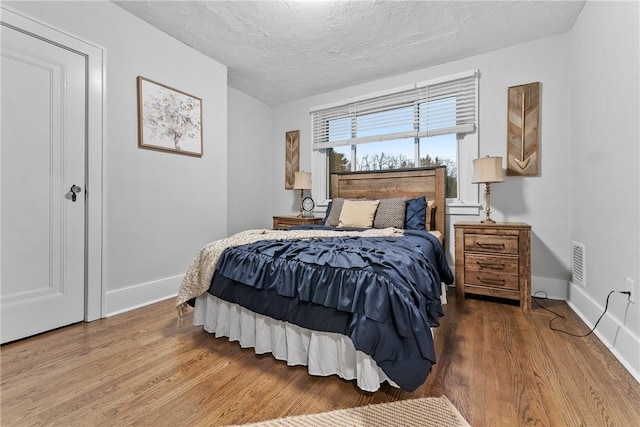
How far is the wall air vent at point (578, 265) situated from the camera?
7.48 ft

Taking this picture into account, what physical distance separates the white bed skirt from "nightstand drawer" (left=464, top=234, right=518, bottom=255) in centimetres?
174

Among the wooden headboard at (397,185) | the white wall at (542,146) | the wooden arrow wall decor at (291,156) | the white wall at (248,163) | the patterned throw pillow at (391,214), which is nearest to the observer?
the white wall at (542,146)

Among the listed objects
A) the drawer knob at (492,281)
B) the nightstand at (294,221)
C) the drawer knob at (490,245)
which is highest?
the nightstand at (294,221)

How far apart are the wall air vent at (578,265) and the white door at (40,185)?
157 inches

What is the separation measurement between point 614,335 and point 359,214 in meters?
2.00

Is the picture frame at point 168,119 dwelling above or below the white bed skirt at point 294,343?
above

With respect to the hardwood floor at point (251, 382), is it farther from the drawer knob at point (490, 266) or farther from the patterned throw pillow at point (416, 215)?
the patterned throw pillow at point (416, 215)

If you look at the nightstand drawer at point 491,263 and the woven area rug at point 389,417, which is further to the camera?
the nightstand drawer at point 491,263

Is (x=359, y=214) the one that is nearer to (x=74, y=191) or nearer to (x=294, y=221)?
(x=294, y=221)

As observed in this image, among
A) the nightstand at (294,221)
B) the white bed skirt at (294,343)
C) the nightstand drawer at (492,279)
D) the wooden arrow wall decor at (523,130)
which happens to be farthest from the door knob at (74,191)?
the wooden arrow wall decor at (523,130)

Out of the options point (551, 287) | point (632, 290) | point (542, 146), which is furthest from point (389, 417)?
point (542, 146)

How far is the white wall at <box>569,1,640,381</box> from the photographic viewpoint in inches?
60.8

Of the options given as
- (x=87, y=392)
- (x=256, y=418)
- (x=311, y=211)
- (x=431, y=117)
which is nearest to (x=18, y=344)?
(x=87, y=392)

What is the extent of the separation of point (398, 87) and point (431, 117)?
0.56m
